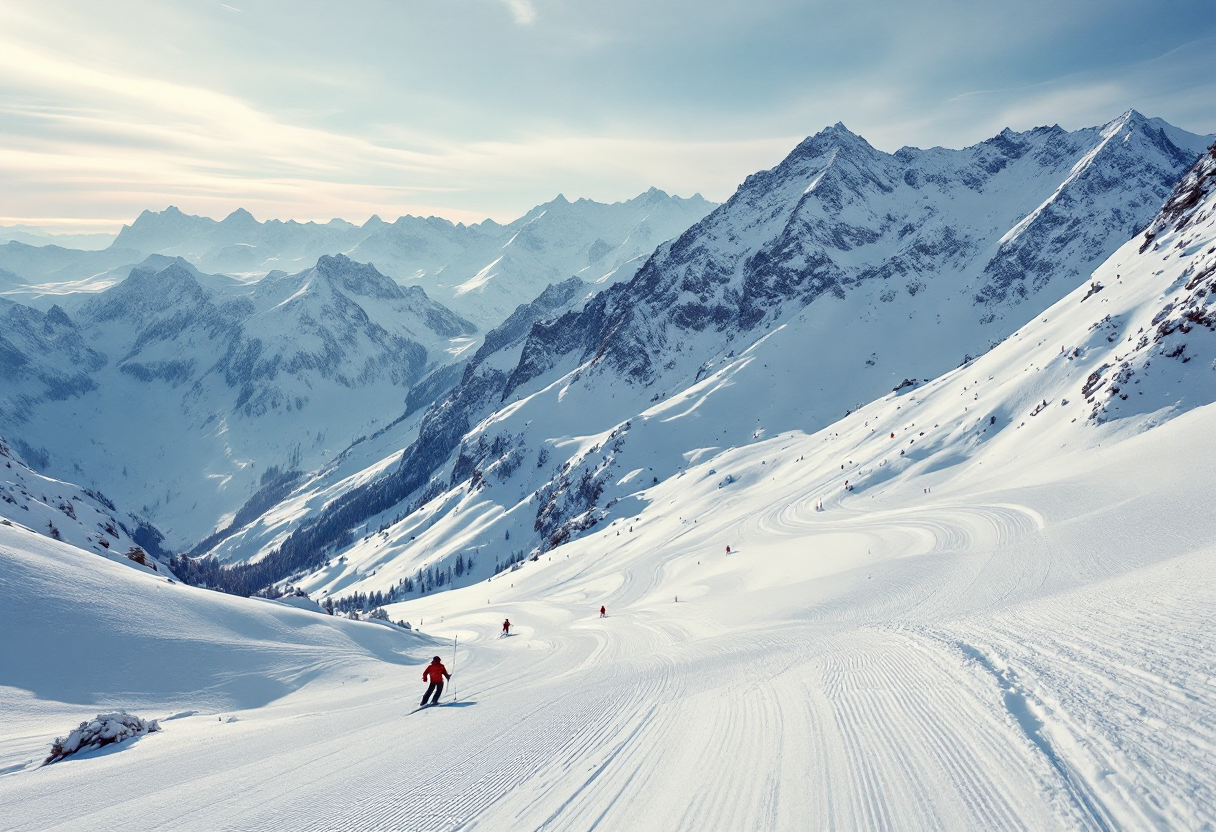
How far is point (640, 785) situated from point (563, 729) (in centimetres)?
267

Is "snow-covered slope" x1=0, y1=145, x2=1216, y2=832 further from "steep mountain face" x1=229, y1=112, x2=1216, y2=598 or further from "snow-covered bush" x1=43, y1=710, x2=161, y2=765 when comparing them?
"steep mountain face" x1=229, y1=112, x2=1216, y2=598

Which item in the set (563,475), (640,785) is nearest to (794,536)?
(640,785)

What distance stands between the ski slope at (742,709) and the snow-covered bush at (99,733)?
0.39 metres

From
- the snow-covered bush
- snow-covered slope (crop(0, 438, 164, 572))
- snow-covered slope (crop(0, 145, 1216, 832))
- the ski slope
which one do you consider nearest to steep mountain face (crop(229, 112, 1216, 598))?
snow-covered slope (crop(0, 438, 164, 572))

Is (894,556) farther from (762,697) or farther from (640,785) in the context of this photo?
(640,785)

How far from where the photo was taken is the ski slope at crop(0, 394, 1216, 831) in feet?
20.1

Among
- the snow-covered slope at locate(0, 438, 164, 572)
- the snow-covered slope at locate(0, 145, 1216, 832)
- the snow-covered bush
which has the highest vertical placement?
the snow-covered slope at locate(0, 438, 164, 572)

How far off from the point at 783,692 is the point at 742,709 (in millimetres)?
996

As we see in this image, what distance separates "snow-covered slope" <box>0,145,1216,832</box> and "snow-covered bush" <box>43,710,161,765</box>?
0.45m

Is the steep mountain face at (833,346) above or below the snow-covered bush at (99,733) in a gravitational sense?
above

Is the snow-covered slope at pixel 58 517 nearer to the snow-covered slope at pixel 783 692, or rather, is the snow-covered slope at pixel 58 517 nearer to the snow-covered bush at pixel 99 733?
the snow-covered slope at pixel 783 692

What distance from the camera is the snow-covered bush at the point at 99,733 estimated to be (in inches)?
368

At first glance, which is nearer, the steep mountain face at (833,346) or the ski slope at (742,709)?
the ski slope at (742,709)

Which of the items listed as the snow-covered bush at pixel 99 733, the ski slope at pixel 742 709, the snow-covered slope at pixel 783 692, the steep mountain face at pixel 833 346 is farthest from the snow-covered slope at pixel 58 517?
the steep mountain face at pixel 833 346
